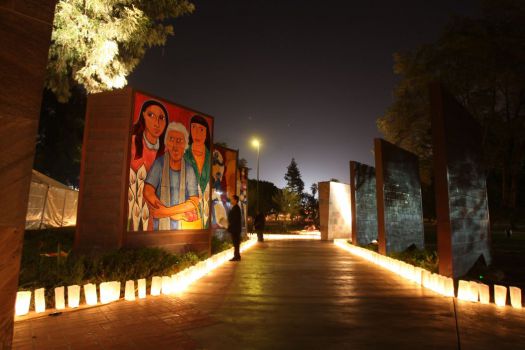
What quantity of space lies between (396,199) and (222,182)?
6834 mm

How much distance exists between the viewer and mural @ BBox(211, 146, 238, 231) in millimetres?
14477

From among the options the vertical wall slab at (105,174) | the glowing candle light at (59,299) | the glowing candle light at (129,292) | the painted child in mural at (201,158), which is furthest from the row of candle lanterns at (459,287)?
the vertical wall slab at (105,174)

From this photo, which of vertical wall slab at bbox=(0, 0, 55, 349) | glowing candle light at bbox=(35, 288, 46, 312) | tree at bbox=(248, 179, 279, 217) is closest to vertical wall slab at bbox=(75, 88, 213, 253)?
glowing candle light at bbox=(35, 288, 46, 312)

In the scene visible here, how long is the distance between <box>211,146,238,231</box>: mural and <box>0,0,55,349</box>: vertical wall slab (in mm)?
11286

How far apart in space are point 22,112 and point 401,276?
25.3 feet

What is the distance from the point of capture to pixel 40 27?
3066mm

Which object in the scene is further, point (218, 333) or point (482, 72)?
point (482, 72)

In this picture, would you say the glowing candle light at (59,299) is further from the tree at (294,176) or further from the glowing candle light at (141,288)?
the tree at (294,176)

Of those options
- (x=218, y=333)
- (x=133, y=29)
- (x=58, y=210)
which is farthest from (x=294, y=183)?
(x=218, y=333)

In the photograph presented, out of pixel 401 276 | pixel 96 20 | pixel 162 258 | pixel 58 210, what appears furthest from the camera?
pixel 58 210

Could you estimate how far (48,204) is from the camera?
59.3ft

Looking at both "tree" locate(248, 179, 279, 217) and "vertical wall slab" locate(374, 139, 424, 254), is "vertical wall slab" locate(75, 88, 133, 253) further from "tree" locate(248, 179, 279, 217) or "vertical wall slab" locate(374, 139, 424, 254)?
"tree" locate(248, 179, 279, 217)

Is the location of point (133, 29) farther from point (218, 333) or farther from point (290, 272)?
point (218, 333)

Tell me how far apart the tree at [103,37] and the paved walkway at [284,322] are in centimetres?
828
